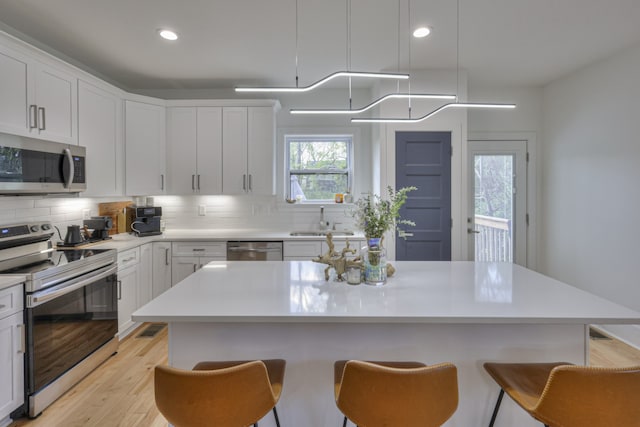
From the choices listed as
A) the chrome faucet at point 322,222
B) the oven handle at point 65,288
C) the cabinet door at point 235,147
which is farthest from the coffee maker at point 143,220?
the chrome faucet at point 322,222

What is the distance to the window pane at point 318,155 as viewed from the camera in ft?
14.8

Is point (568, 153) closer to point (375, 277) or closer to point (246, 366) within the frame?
point (375, 277)

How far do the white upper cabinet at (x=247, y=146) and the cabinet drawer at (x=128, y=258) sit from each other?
3.99 feet

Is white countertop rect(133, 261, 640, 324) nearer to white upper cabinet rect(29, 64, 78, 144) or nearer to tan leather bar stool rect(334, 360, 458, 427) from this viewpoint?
tan leather bar stool rect(334, 360, 458, 427)

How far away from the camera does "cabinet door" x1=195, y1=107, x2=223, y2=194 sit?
13.3 feet

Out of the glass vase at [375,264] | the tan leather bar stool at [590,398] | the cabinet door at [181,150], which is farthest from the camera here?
the cabinet door at [181,150]

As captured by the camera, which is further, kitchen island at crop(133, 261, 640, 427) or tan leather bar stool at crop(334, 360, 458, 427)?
kitchen island at crop(133, 261, 640, 427)

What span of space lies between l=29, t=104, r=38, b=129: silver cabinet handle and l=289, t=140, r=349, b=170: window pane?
262cm

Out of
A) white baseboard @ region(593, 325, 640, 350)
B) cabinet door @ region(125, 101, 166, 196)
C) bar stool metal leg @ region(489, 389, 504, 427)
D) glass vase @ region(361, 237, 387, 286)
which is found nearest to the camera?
bar stool metal leg @ region(489, 389, 504, 427)

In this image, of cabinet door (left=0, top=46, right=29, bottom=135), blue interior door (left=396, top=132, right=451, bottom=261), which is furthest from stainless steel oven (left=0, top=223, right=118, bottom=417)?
blue interior door (left=396, top=132, right=451, bottom=261)

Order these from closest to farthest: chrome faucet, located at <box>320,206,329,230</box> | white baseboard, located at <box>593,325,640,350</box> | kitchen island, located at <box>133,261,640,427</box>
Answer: kitchen island, located at <box>133,261,640,427</box>
white baseboard, located at <box>593,325,640,350</box>
chrome faucet, located at <box>320,206,329,230</box>

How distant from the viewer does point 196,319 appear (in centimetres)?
139

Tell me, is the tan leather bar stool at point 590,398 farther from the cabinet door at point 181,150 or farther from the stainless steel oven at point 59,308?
the cabinet door at point 181,150

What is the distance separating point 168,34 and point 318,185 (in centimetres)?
236
